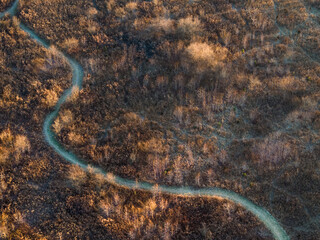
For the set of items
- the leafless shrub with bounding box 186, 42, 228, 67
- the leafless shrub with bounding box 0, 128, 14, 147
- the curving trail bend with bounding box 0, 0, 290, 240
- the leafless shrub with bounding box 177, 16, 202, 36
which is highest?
the leafless shrub with bounding box 177, 16, 202, 36

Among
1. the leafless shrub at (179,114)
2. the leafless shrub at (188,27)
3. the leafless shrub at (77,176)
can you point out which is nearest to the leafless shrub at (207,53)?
the leafless shrub at (188,27)

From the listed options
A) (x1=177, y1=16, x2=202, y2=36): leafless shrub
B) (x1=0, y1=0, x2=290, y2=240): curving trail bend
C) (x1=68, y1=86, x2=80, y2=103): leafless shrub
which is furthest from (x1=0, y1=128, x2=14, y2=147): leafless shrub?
(x1=177, y1=16, x2=202, y2=36): leafless shrub

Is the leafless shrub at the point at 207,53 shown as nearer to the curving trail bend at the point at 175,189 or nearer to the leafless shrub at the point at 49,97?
the leafless shrub at the point at 49,97

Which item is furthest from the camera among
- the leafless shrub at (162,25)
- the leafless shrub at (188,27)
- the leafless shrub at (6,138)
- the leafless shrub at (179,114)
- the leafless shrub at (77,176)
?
the leafless shrub at (162,25)

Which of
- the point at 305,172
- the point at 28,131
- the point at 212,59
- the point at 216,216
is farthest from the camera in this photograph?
the point at 212,59

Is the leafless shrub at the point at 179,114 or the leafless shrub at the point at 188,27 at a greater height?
the leafless shrub at the point at 188,27

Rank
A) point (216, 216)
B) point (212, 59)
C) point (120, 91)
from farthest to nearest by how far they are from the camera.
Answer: point (212, 59) → point (120, 91) → point (216, 216)

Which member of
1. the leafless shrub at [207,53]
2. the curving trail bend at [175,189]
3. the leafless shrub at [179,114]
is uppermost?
the leafless shrub at [207,53]

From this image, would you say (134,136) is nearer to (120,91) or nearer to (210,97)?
(120,91)

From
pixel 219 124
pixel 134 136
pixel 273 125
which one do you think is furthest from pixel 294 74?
pixel 134 136

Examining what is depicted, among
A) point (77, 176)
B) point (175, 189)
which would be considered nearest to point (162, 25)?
point (175, 189)

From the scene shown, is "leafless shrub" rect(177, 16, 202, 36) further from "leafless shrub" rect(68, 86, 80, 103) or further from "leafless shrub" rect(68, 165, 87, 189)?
"leafless shrub" rect(68, 165, 87, 189)
